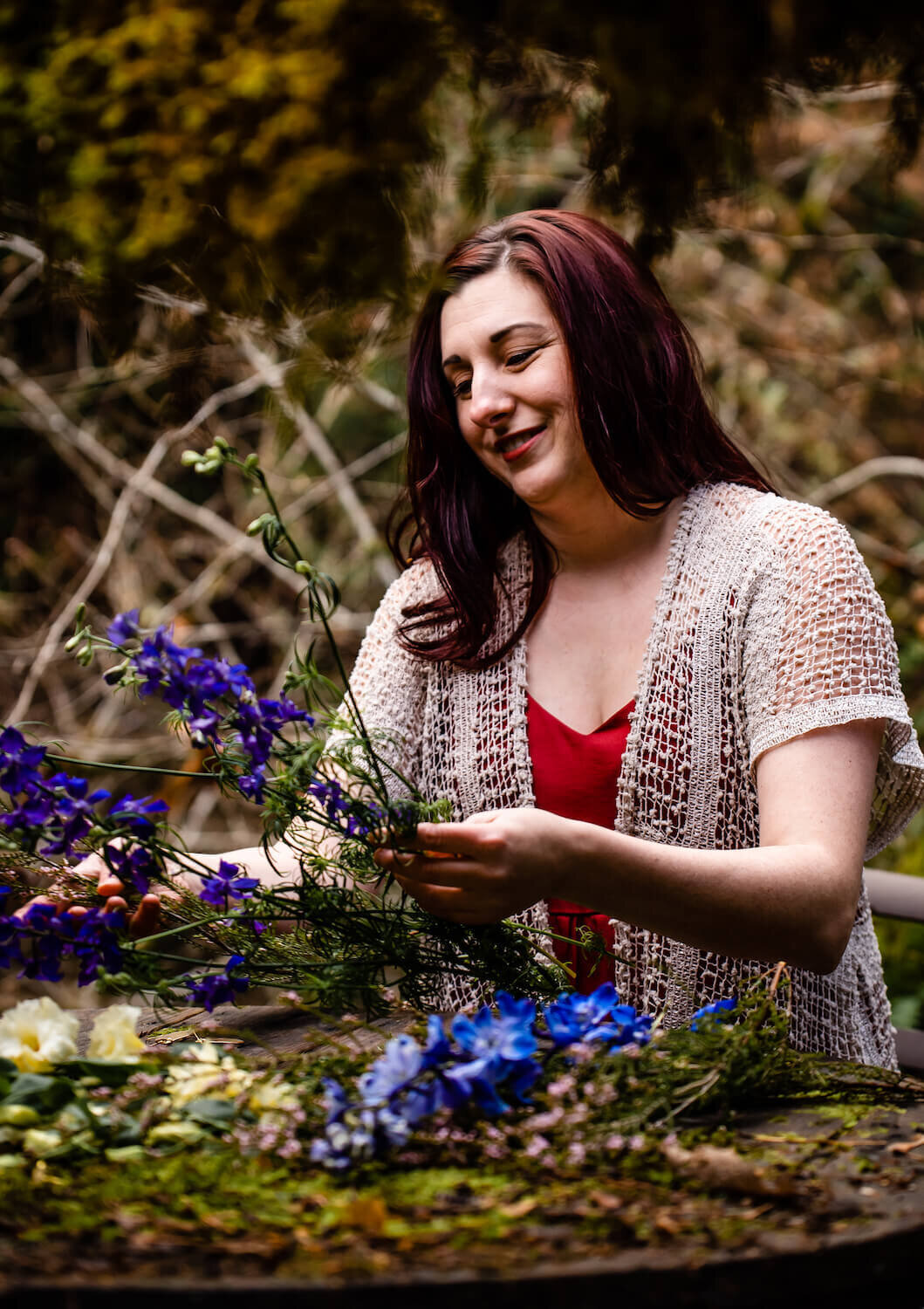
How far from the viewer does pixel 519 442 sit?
1.53m

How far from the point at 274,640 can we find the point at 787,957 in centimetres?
285

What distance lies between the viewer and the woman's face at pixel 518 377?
4.91ft

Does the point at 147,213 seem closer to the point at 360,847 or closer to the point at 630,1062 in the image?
the point at 360,847

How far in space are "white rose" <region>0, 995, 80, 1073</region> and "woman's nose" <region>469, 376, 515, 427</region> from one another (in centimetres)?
89

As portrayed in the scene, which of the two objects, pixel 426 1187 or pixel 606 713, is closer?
pixel 426 1187

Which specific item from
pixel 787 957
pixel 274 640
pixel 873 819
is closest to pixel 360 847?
pixel 787 957

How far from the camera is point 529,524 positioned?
1.77 m

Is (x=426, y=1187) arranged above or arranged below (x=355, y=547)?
below

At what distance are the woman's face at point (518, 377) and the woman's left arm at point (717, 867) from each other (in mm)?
466

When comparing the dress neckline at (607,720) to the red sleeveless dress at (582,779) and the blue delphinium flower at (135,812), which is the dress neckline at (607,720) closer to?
the red sleeveless dress at (582,779)

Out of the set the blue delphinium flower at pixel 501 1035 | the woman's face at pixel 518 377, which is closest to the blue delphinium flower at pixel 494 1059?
Answer: the blue delphinium flower at pixel 501 1035

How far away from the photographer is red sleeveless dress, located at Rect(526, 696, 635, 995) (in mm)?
1517

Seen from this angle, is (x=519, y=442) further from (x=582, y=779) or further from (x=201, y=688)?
(x=201, y=688)

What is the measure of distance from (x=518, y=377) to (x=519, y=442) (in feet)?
0.27
